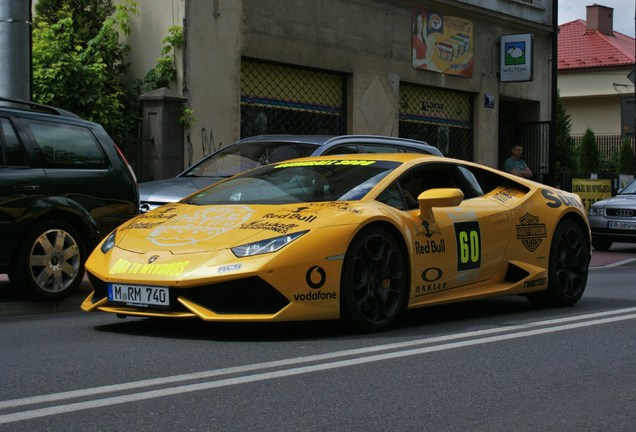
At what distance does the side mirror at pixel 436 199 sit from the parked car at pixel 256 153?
3.74 meters

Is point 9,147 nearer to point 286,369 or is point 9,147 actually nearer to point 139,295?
point 139,295

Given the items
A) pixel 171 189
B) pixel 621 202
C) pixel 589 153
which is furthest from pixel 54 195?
pixel 589 153

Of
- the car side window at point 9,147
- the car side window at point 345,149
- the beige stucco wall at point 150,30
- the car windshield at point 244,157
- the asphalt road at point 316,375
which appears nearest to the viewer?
the asphalt road at point 316,375

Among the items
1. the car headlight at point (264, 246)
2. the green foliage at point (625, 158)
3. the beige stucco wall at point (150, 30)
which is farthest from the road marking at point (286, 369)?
the green foliage at point (625, 158)

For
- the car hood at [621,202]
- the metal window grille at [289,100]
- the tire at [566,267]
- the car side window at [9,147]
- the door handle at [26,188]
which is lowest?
the tire at [566,267]

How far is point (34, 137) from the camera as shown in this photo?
903 cm

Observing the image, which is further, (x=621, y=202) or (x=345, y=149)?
(x=621, y=202)

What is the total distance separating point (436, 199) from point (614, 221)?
458 inches

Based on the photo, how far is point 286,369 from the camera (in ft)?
19.2

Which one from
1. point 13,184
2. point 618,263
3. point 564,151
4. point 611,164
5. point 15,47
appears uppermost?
point 15,47

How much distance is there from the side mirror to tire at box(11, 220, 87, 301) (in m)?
3.08

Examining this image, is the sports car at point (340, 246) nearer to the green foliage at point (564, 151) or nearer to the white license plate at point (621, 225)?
the white license plate at point (621, 225)

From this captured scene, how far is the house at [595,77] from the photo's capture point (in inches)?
2235

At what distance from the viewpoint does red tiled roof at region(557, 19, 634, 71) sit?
57.4 meters
